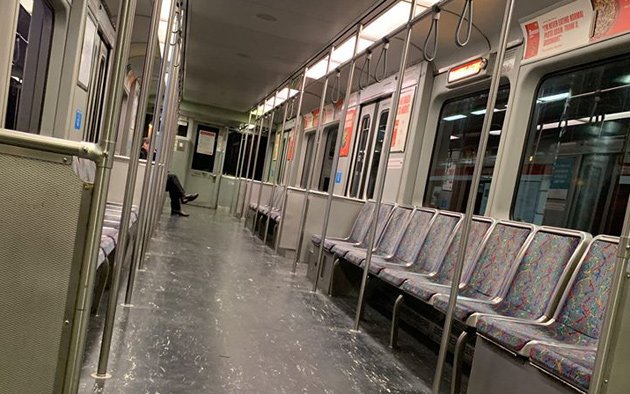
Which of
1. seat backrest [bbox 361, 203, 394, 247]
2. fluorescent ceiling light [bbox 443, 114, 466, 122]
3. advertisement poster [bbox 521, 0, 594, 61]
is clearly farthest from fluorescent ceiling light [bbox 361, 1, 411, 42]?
seat backrest [bbox 361, 203, 394, 247]

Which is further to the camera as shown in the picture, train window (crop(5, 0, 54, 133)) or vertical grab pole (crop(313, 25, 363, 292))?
vertical grab pole (crop(313, 25, 363, 292))

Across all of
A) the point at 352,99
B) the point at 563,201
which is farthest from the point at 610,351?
the point at 352,99

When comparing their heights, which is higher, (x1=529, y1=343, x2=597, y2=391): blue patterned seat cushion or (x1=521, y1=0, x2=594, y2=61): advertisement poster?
(x1=521, y1=0, x2=594, y2=61): advertisement poster

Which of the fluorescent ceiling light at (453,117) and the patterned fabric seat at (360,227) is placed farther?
the fluorescent ceiling light at (453,117)

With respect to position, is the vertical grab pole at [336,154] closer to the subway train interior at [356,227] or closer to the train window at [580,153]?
the subway train interior at [356,227]

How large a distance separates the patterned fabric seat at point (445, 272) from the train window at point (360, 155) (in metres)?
4.03

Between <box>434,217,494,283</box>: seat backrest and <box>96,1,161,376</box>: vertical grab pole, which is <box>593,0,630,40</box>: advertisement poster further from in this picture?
<box>96,1,161,376</box>: vertical grab pole

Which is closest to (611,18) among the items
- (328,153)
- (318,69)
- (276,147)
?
(318,69)

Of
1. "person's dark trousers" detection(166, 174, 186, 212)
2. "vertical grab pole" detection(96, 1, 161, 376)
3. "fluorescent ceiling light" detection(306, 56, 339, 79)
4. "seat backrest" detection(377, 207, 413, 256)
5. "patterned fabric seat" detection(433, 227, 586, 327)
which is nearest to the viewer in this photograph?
"vertical grab pole" detection(96, 1, 161, 376)

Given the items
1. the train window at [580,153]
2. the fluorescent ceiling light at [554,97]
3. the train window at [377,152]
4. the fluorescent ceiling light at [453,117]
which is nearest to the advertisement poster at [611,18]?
the train window at [580,153]

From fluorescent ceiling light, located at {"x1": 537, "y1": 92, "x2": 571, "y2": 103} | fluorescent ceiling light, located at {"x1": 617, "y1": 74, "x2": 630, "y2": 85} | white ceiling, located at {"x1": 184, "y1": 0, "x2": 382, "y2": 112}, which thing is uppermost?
white ceiling, located at {"x1": 184, "y1": 0, "x2": 382, "y2": 112}

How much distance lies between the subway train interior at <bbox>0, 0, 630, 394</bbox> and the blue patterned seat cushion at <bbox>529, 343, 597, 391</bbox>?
0.01 meters

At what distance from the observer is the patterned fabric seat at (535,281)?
109 inches

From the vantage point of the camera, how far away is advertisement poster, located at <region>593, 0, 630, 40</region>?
3.31 metres
